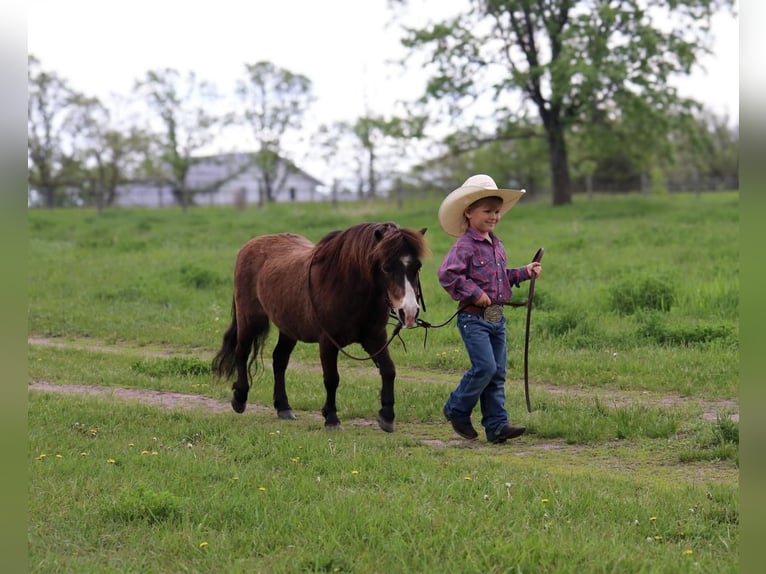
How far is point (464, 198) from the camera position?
6410 millimetres

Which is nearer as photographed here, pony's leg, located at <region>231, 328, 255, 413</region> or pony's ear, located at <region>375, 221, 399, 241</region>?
pony's ear, located at <region>375, 221, 399, 241</region>

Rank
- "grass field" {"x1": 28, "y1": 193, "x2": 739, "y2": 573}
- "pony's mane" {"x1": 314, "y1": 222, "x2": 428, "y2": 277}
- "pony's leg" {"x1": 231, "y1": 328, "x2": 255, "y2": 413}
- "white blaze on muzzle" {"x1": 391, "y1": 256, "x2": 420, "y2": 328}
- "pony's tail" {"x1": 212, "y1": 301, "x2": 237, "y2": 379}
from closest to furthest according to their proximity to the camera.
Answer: "grass field" {"x1": 28, "y1": 193, "x2": 739, "y2": 573}, "white blaze on muzzle" {"x1": 391, "y1": 256, "x2": 420, "y2": 328}, "pony's mane" {"x1": 314, "y1": 222, "x2": 428, "y2": 277}, "pony's leg" {"x1": 231, "y1": 328, "x2": 255, "y2": 413}, "pony's tail" {"x1": 212, "y1": 301, "x2": 237, "y2": 379}

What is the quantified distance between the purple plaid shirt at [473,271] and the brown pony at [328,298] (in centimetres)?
26

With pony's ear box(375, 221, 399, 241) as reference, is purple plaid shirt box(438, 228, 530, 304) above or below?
below

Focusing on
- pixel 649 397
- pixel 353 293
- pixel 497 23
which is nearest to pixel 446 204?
pixel 353 293

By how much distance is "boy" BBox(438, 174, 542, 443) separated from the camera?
6.39 metres

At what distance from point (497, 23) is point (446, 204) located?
25.6 m

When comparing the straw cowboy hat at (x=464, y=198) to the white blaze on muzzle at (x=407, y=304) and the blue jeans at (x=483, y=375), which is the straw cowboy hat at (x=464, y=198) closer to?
the white blaze on muzzle at (x=407, y=304)

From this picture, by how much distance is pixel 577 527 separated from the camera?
426 centimetres

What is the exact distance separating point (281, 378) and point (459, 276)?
2302 mm

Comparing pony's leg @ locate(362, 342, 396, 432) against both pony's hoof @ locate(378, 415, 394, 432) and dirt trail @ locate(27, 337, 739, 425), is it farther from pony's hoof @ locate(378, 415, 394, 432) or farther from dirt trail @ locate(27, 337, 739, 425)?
dirt trail @ locate(27, 337, 739, 425)

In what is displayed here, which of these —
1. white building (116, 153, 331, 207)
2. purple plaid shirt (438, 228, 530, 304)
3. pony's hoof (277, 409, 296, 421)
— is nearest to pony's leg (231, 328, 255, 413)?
pony's hoof (277, 409, 296, 421)

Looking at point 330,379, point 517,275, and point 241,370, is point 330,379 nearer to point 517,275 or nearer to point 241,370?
point 241,370

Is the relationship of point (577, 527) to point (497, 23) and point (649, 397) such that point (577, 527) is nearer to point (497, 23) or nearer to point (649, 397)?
point (649, 397)
